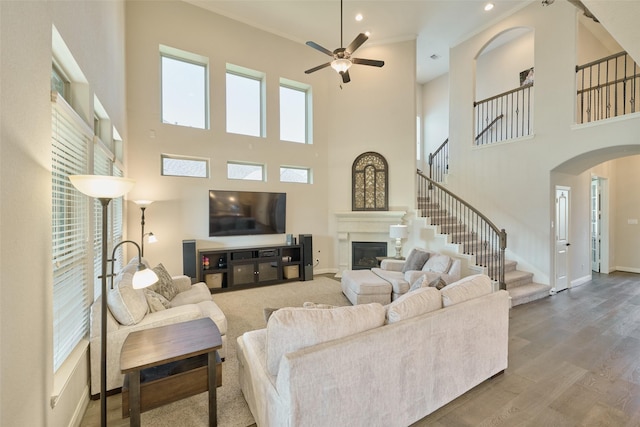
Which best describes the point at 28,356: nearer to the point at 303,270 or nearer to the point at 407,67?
the point at 303,270

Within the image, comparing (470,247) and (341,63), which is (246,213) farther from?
(470,247)

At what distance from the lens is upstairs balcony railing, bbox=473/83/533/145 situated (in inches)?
230

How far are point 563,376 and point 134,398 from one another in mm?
3533

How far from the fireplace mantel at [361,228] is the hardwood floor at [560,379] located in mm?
2846

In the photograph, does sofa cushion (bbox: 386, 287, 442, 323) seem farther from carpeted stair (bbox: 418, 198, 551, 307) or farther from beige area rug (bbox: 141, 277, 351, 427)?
carpeted stair (bbox: 418, 198, 551, 307)

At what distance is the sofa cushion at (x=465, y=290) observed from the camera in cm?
A: 227

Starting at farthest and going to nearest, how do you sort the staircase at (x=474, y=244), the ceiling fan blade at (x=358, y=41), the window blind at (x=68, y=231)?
the staircase at (x=474, y=244) → the ceiling fan blade at (x=358, y=41) → the window blind at (x=68, y=231)

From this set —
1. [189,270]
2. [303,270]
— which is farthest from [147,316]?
[303,270]

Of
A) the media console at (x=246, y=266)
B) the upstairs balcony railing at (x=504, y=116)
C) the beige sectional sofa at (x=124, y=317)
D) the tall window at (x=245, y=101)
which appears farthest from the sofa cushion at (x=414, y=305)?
the upstairs balcony railing at (x=504, y=116)

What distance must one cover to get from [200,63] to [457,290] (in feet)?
20.3

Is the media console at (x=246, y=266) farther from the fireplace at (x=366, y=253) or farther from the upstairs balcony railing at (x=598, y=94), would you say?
the upstairs balcony railing at (x=598, y=94)

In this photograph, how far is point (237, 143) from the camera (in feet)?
19.0

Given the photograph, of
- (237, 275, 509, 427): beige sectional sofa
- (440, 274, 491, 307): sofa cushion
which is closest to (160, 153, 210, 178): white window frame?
(237, 275, 509, 427): beige sectional sofa

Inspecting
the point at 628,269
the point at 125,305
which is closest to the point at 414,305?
the point at 125,305
